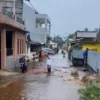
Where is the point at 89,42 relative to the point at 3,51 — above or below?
above

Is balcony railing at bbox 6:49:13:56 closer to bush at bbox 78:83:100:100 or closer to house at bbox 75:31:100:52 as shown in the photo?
house at bbox 75:31:100:52

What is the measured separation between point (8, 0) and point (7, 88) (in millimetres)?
23581

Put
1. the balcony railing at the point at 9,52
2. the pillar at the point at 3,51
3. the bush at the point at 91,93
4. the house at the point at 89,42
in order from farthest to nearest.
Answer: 1. the house at the point at 89,42
2. the balcony railing at the point at 9,52
3. the pillar at the point at 3,51
4. the bush at the point at 91,93

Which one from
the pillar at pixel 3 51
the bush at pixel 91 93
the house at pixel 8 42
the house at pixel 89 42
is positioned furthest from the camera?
the house at pixel 89 42

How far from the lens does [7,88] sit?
14641 mm

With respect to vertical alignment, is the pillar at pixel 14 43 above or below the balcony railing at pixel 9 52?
above

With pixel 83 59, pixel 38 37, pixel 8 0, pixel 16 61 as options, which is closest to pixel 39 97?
pixel 16 61

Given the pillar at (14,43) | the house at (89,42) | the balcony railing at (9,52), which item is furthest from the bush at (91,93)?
the house at (89,42)

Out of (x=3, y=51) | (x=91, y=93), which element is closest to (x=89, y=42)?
(x=3, y=51)

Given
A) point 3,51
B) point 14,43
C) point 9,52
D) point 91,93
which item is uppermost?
point 14,43

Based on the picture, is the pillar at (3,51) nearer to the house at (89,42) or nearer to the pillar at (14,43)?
the pillar at (14,43)

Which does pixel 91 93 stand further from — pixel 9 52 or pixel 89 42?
pixel 89 42

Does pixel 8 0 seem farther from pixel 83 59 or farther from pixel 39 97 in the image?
pixel 39 97

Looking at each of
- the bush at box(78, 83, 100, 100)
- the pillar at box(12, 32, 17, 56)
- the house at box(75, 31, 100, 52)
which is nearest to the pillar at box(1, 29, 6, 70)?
the pillar at box(12, 32, 17, 56)
